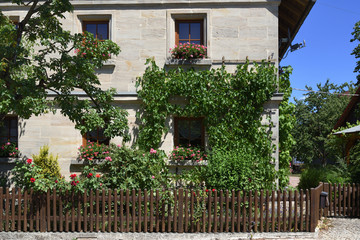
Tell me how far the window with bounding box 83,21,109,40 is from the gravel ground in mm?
8310

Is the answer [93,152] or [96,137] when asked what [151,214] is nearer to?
[93,152]

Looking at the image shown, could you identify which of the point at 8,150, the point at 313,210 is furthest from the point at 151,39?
the point at 313,210

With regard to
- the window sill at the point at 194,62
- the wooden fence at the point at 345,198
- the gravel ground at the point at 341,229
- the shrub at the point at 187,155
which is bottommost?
the gravel ground at the point at 341,229

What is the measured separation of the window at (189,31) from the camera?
29.2ft

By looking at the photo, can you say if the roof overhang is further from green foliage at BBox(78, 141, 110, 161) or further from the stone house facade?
green foliage at BBox(78, 141, 110, 161)

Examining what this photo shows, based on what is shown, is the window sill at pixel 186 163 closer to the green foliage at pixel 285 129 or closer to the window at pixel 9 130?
the green foliage at pixel 285 129

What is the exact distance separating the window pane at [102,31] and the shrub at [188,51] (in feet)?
7.82

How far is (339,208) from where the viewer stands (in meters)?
7.36

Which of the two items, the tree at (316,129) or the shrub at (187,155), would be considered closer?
the shrub at (187,155)

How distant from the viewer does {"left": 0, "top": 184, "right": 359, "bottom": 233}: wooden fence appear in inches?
225

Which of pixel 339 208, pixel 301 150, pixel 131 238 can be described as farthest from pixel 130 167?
pixel 301 150

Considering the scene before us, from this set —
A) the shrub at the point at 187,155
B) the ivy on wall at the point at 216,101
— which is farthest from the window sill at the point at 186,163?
the ivy on wall at the point at 216,101

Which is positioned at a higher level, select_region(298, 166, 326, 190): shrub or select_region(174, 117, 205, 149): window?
select_region(174, 117, 205, 149): window

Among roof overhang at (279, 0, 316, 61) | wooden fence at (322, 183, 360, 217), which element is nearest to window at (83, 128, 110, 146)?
wooden fence at (322, 183, 360, 217)
